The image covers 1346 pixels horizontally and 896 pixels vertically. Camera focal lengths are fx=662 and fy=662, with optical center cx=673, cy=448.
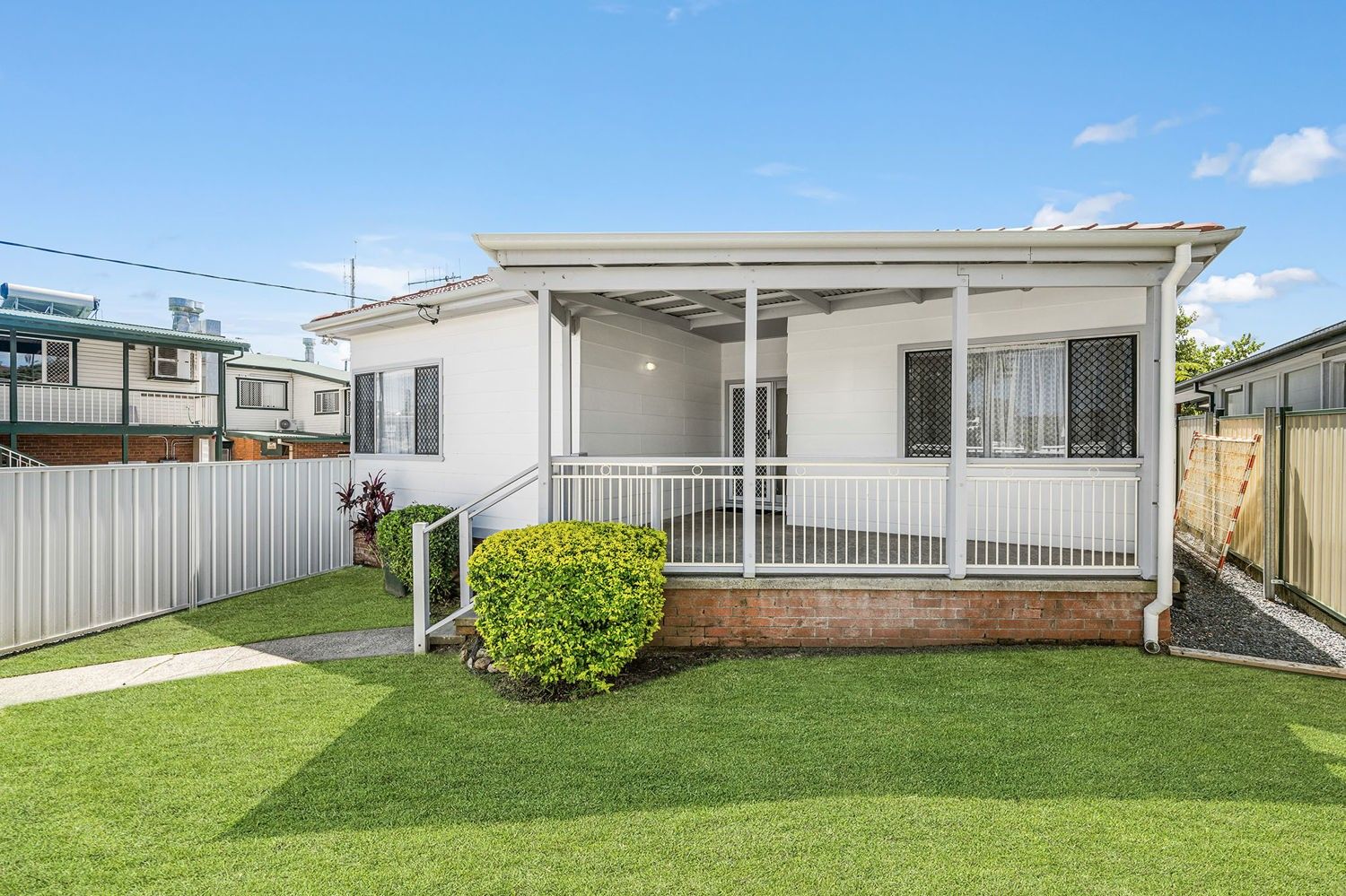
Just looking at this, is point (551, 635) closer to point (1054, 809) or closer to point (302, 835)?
point (302, 835)

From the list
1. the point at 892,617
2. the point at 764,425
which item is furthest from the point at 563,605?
the point at 764,425

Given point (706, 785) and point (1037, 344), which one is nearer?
point (706, 785)

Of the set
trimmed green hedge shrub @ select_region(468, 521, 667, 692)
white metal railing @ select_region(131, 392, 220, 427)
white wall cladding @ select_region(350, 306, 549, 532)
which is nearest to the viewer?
trimmed green hedge shrub @ select_region(468, 521, 667, 692)

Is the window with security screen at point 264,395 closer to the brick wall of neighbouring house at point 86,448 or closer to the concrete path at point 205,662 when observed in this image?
the brick wall of neighbouring house at point 86,448

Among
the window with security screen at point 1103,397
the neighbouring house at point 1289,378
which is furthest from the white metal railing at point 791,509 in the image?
the neighbouring house at point 1289,378

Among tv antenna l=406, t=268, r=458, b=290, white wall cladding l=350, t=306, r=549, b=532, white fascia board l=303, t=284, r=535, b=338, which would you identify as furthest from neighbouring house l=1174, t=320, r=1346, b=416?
tv antenna l=406, t=268, r=458, b=290

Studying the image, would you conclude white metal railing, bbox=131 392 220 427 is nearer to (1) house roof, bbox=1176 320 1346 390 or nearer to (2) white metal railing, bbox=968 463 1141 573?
(2) white metal railing, bbox=968 463 1141 573

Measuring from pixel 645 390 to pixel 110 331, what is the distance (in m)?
13.6

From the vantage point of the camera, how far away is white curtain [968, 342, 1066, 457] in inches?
276

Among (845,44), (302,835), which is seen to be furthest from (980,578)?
(845,44)

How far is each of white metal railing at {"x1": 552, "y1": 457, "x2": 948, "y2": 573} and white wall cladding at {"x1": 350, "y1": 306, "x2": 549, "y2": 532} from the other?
1.14 meters

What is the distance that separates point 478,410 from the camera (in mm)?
8914

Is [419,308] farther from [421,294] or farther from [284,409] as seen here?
[284,409]

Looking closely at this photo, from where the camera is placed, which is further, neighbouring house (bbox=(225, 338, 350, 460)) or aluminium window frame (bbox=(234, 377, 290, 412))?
aluminium window frame (bbox=(234, 377, 290, 412))
